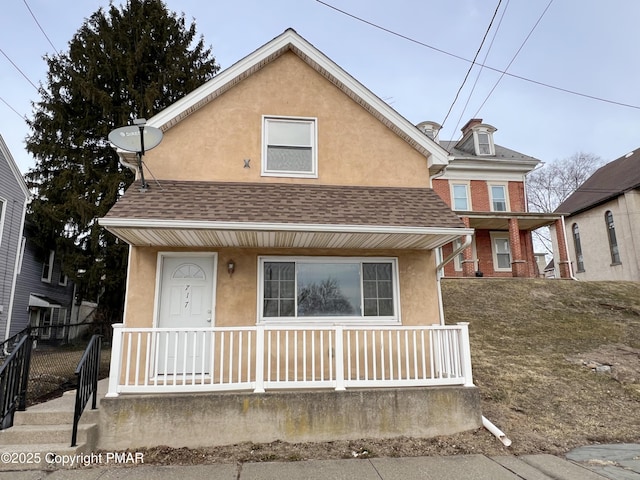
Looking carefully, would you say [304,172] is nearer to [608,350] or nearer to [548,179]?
[608,350]

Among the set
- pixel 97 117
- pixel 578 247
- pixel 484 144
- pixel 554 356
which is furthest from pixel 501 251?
pixel 97 117

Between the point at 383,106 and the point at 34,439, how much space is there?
7526mm

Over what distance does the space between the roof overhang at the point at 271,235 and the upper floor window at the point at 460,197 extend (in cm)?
1402

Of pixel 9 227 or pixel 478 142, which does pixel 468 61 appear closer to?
pixel 478 142

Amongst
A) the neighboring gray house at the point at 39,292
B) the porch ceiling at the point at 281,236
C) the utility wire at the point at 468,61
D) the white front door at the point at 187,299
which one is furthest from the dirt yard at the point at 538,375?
the neighboring gray house at the point at 39,292

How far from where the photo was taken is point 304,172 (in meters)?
7.71

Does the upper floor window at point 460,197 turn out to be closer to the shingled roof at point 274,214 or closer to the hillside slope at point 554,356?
the hillside slope at point 554,356

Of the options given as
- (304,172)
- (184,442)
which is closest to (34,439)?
(184,442)

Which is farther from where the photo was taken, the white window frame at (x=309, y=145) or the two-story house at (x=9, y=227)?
the two-story house at (x=9, y=227)

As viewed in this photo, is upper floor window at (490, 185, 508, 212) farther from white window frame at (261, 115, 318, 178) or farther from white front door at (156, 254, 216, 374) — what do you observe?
white front door at (156, 254, 216, 374)

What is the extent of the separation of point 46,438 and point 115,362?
1082 millimetres

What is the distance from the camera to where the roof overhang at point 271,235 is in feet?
19.2

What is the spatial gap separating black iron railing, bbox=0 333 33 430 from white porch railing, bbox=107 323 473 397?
1.13 m

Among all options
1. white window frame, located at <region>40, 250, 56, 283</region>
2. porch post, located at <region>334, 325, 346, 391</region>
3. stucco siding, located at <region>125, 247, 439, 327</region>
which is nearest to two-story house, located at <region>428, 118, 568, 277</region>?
stucco siding, located at <region>125, 247, 439, 327</region>
